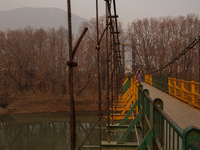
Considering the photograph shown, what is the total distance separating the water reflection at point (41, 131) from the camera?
21.9 m

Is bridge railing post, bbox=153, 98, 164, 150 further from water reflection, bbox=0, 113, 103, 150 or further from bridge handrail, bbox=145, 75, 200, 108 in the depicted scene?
water reflection, bbox=0, 113, 103, 150

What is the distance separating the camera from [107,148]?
6086 mm

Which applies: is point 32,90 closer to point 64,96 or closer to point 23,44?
point 64,96

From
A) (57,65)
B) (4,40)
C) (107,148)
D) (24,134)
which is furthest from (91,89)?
(107,148)

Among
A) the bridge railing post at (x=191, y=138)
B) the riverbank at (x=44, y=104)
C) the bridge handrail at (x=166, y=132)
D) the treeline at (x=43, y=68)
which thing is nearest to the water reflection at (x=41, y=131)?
the riverbank at (x=44, y=104)

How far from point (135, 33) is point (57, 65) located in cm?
1977

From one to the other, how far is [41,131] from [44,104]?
29.4ft

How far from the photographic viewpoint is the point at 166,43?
42.3 metres

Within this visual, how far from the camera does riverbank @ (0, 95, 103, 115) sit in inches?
1282

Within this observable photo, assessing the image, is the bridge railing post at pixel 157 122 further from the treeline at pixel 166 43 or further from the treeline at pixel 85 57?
the treeline at pixel 166 43

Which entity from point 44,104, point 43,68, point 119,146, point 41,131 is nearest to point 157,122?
point 119,146

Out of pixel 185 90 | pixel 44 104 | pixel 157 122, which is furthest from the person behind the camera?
pixel 44 104

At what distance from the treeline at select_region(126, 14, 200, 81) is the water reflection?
19.8m

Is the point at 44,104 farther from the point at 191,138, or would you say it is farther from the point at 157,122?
the point at 191,138
